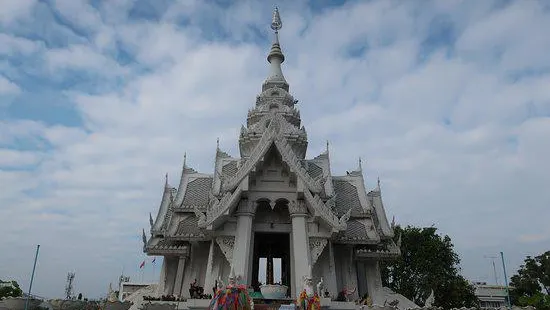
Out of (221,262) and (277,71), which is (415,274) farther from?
(221,262)

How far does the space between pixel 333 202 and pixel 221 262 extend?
4.73m

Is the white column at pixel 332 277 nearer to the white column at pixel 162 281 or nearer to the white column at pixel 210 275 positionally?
the white column at pixel 210 275

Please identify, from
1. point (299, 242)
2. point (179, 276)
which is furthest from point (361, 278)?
point (179, 276)

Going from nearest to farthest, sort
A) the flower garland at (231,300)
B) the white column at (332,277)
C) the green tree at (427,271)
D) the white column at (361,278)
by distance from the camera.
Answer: the flower garland at (231,300) < the white column at (332,277) < the white column at (361,278) < the green tree at (427,271)

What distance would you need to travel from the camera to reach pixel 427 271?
3281 centimetres

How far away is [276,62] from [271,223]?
11.8 metres

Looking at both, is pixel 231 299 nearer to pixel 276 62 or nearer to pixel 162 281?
pixel 162 281

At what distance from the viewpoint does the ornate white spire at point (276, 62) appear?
78.7 feet

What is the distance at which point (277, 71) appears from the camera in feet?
81.8

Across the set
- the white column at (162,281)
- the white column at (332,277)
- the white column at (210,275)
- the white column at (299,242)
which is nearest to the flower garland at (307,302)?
the white column at (299,242)

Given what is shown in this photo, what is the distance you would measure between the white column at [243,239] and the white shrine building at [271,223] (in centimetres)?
3

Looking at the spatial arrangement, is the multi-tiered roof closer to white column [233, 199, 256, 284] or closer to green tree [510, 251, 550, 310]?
white column [233, 199, 256, 284]

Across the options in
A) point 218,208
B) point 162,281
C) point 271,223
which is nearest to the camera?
point 218,208

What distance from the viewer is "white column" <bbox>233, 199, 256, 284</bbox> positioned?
14537 mm
